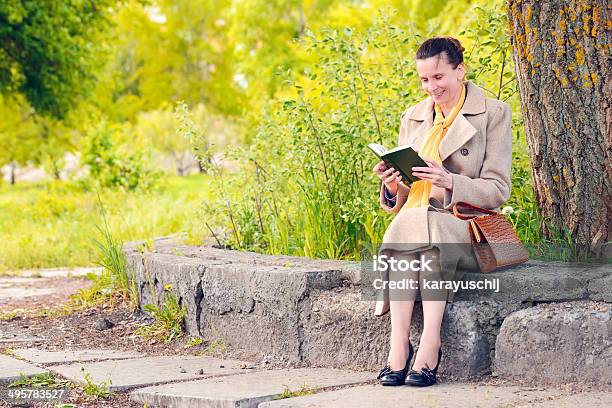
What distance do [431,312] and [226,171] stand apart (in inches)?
116

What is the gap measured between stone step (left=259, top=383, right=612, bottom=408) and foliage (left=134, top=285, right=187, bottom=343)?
1681mm

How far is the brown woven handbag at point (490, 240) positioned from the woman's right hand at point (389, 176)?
0.28m

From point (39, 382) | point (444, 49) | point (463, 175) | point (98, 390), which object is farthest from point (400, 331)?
point (39, 382)

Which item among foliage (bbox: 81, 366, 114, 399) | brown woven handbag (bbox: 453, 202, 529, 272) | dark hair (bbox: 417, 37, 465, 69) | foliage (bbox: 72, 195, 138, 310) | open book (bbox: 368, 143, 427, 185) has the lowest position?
foliage (bbox: 81, 366, 114, 399)

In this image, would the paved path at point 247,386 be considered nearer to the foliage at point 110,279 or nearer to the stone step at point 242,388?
the stone step at point 242,388

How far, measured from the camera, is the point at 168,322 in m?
5.37

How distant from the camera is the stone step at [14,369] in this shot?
436 centimetres

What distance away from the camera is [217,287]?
5.00m

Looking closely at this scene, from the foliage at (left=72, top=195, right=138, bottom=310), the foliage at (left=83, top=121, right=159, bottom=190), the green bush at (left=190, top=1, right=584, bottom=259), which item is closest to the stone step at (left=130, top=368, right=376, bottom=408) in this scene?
the green bush at (left=190, top=1, right=584, bottom=259)

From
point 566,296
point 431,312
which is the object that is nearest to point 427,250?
point 431,312

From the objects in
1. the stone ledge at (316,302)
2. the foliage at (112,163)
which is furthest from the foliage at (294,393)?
the foliage at (112,163)

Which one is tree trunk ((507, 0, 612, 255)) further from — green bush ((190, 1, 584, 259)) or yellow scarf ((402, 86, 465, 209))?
green bush ((190, 1, 584, 259))

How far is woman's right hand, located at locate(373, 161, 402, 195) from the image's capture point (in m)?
4.11

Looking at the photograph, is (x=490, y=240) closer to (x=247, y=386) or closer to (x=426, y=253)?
(x=426, y=253)
